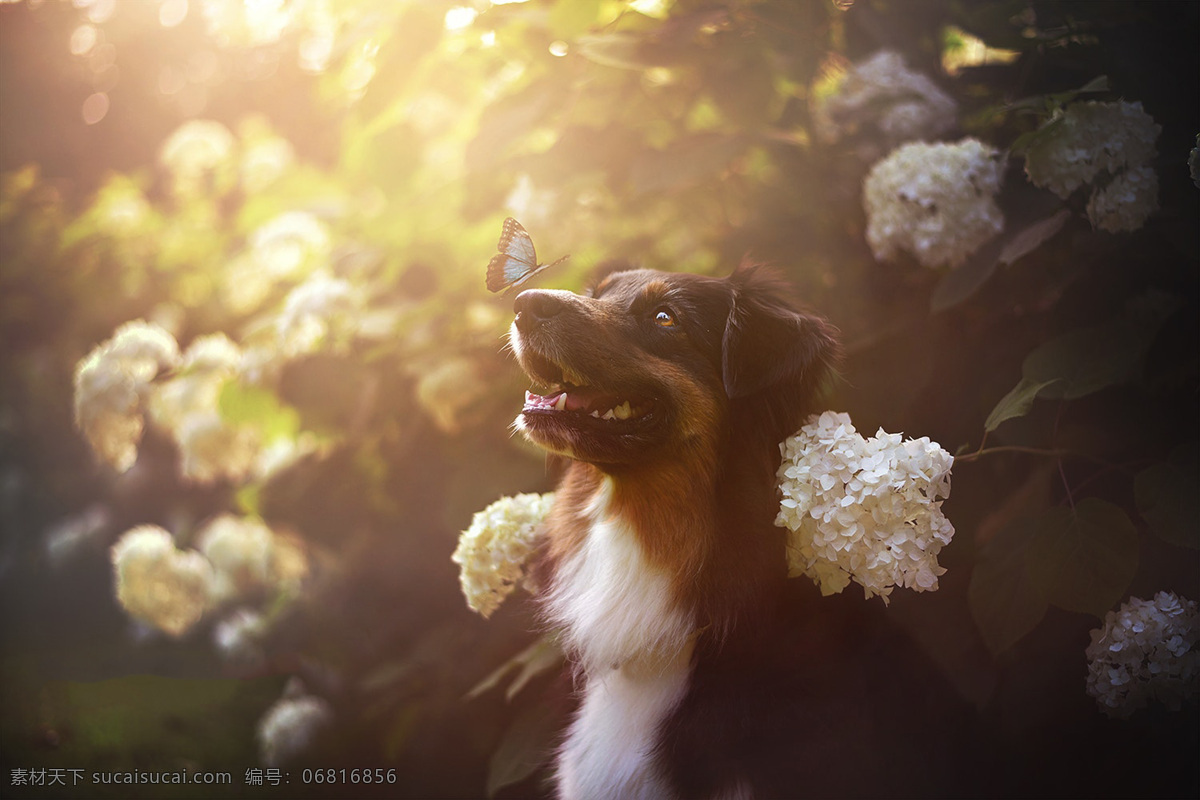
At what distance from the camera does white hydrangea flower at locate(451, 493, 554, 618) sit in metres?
1.32

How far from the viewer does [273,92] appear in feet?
6.50

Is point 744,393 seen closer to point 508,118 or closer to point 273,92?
point 508,118

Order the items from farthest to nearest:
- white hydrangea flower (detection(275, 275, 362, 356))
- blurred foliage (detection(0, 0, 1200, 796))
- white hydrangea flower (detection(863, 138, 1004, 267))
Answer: white hydrangea flower (detection(275, 275, 362, 356)) → white hydrangea flower (detection(863, 138, 1004, 267)) → blurred foliage (detection(0, 0, 1200, 796))

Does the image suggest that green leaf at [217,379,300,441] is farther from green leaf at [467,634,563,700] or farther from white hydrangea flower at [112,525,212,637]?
green leaf at [467,634,563,700]

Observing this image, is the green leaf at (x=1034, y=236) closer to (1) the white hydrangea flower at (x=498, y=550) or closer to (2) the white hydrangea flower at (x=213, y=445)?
(1) the white hydrangea flower at (x=498, y=550)

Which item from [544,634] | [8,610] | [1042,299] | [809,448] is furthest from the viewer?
[8,610]

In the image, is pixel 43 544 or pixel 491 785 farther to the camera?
pixel 43 544

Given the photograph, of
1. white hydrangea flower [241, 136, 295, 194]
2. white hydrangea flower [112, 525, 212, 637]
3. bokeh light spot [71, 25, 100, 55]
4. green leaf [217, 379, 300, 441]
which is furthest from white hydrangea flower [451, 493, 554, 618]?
bokeh light spot [71, 25, 100, 55]

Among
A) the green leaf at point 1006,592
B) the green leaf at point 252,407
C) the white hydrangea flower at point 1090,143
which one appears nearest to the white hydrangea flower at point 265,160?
the green leaf at point 252,407

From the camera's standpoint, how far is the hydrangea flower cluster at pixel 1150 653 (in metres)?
1.16

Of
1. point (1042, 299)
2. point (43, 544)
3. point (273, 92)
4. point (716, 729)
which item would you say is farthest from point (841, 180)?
point (43, 544)

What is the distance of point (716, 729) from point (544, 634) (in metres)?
0.42

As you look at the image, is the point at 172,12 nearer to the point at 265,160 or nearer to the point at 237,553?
the point at 265,160

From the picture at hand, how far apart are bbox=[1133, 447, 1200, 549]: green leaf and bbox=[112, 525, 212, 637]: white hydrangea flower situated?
215 cm
